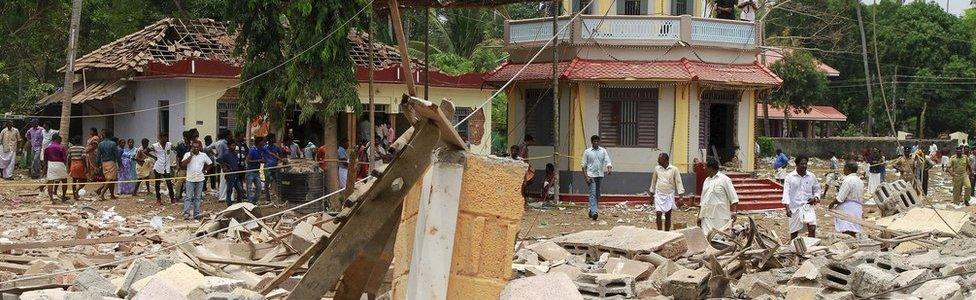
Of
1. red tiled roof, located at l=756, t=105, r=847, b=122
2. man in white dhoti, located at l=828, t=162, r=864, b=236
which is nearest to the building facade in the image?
man in white dhoti, located at l=828, t=162, r=864, b=236

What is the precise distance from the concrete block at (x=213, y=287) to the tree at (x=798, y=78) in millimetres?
37217

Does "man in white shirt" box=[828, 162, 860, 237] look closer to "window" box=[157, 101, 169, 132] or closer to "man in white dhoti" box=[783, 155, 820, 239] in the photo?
"man in white dhoti" box=[783, 155, 820, 239]

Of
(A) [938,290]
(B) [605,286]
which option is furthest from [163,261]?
(A) [938,290]

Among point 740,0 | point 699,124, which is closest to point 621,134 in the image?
point 699,124

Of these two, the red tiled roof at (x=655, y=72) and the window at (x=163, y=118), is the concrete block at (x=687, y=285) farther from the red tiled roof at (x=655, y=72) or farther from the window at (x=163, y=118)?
the window at (x=163, y=118)

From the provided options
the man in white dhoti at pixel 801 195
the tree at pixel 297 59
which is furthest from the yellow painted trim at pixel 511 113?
the man in white dhoti at pixel 801 195

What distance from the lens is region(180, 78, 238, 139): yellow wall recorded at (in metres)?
25.8

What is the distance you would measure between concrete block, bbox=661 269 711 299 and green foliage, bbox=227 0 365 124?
9.56 meters

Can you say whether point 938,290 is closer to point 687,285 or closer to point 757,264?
point 687,285

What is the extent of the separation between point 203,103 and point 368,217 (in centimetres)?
1879

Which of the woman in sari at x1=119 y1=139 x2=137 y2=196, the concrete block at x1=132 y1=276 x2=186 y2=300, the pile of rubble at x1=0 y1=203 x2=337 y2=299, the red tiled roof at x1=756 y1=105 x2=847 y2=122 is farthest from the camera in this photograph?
the red tiled roof at x1=756 y1=105 x2=847 y2=122

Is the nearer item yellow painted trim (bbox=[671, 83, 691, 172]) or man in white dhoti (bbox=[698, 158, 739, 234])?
man in white dhoti (bbox=[698, 158, 739, 234])

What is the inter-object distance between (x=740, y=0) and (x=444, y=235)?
19753 mm

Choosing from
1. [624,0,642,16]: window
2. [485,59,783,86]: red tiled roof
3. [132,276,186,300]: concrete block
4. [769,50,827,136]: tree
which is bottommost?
[132,276,186,300]: concrete block
